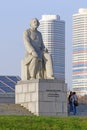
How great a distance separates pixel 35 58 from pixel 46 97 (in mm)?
1734

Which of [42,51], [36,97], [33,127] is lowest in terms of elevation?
[33,127]

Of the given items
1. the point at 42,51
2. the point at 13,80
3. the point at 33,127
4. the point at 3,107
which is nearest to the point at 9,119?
the point at 33,127

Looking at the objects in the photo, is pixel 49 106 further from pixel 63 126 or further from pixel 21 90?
pixel 63 126

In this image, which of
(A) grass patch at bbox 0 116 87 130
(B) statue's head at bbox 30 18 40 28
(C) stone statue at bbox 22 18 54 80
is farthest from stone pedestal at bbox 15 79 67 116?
(A) grass patch at bbox 0 116 87 130

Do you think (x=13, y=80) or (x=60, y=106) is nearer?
(x=60, y=106)

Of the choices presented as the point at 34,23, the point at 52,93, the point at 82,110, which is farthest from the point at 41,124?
the point at 82,110

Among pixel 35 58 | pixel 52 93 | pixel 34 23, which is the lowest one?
pixel 52 93

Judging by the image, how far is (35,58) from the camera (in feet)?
108

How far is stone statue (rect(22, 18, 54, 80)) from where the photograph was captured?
108ft

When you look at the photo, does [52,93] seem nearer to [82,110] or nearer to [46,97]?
[46,97]

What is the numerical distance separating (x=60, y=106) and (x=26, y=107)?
4.79 feet

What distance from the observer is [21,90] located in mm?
33906

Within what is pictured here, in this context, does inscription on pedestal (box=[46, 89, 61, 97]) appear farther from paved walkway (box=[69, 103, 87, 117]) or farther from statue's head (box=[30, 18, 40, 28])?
statue's head (box=[30, 18, 40, 28])

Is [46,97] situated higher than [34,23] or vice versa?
[34,23]
